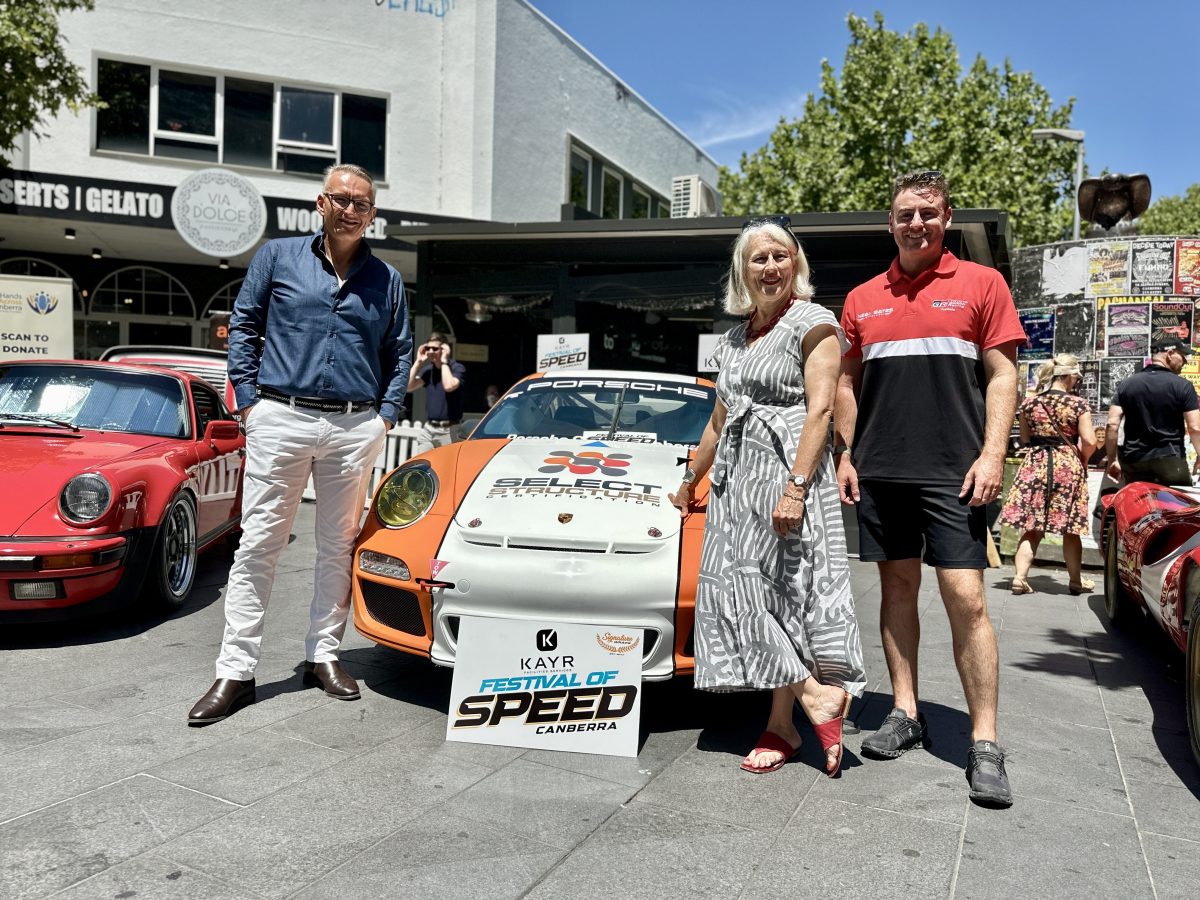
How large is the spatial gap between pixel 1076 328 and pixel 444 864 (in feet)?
28.3

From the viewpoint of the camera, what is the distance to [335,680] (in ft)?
12.3

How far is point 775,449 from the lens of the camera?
316cm

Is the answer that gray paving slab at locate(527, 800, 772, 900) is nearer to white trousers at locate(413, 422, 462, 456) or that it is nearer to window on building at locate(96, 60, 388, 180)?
white trousers at locate(413, 422, 462, 456)

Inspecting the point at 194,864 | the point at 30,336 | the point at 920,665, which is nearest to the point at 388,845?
the point at 194,864

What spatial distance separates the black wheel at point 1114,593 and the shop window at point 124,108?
49.8ft

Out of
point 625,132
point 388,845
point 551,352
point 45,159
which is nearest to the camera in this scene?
point 388,845

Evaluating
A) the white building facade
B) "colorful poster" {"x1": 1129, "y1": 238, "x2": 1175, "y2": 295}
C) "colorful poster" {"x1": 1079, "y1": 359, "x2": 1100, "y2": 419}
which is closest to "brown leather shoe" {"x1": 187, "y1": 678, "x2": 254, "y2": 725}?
"colorful poster" {"x1": 1079, "y1": 359, "x2": 1100, "y2": 419}

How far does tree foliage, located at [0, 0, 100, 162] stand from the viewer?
10.8 m

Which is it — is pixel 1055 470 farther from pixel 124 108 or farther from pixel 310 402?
pixel 124 108

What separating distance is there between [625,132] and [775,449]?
20.0 metres

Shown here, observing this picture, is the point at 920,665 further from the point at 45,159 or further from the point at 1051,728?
the point at 45,159

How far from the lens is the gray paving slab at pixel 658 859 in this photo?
230 cm

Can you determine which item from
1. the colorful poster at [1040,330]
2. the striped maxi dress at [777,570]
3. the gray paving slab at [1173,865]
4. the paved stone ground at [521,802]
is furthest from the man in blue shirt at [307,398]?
the colorful poster at [1040,330]

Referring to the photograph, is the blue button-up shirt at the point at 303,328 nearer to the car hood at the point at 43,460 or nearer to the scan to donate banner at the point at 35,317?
the car hood at the point at 43,460
